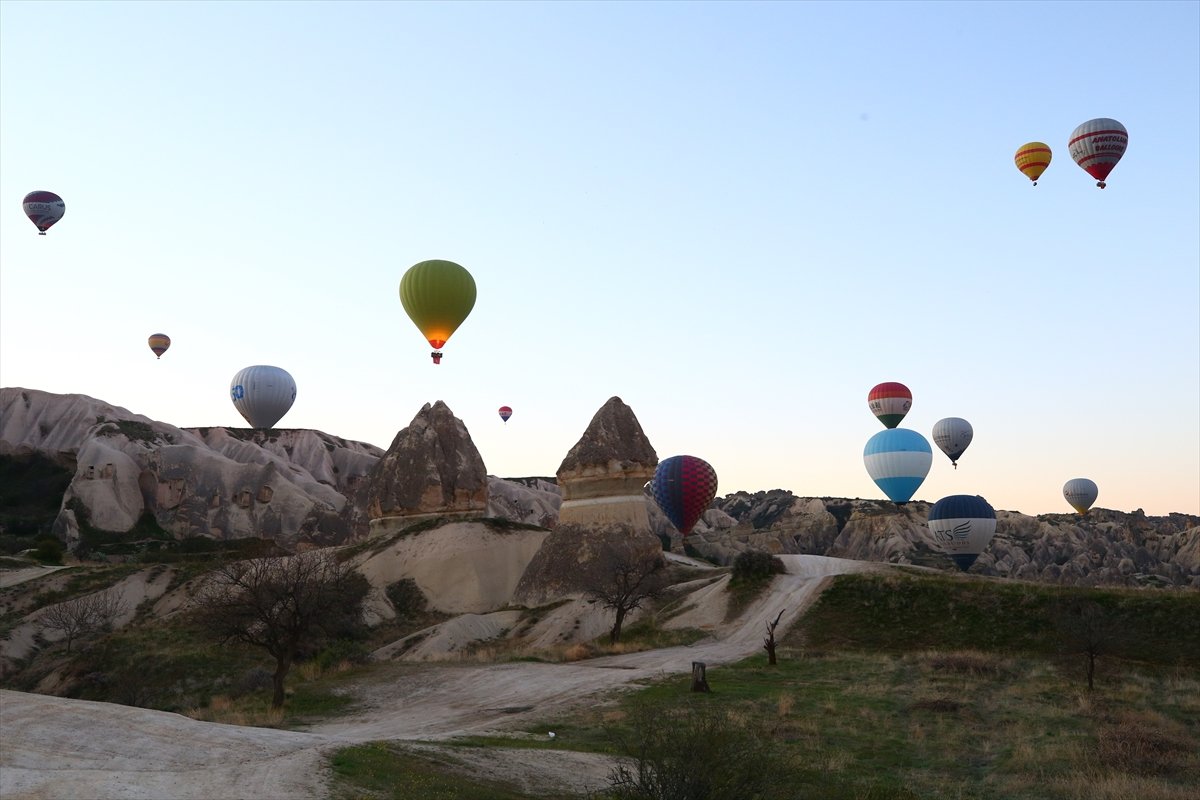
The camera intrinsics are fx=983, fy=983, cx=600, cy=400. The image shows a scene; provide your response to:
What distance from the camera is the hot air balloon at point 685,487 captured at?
70.1 m

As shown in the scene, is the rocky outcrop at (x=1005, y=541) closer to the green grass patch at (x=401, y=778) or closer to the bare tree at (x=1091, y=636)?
the bare tree at (x=1091, y=636)

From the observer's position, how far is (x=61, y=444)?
127125 millimetres

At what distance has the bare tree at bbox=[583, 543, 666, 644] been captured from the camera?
45969 millimetres

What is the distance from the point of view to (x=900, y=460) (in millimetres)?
79188

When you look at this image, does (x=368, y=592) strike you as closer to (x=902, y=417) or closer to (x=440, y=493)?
(x=440, y=493)

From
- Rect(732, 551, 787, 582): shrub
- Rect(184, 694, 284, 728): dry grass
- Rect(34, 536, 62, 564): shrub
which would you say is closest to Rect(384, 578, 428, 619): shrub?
Rect(732, 551, 787, 582): shrub

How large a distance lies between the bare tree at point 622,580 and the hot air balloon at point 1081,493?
86910 mm

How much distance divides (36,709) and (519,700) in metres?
14.2

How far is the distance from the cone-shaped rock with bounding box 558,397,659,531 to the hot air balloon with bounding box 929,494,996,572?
74.4ft

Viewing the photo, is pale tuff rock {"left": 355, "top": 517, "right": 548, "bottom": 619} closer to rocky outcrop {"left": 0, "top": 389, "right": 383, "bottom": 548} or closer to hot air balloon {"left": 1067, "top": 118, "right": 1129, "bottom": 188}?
rocky outcrop {"left": 0, "top": 389, "right": 383, "bottom": 548}

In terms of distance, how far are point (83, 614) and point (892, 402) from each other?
205 feet

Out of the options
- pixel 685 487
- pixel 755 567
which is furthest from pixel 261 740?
pixel 685 487

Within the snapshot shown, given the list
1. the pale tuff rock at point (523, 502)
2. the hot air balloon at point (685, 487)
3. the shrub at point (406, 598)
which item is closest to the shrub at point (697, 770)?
the shrub at point (406, 598)

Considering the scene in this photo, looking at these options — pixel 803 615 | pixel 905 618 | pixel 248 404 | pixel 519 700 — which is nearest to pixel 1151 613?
pixel 905 618
